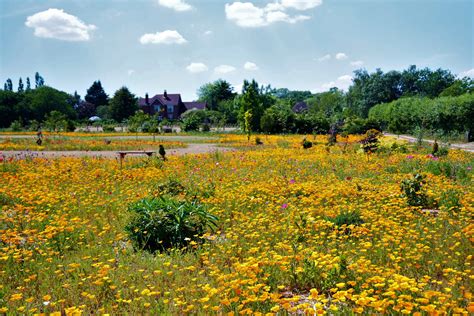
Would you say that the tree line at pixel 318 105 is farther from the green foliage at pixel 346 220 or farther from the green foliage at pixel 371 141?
the green foliage at pixel 346 220

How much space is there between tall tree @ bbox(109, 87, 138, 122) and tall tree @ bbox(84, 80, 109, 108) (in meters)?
33.2

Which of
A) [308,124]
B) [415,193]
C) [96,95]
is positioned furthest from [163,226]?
[96,95]

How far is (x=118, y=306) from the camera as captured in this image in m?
3.87

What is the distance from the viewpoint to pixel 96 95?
10669 centimetres

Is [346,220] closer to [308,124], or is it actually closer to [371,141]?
[371,141]

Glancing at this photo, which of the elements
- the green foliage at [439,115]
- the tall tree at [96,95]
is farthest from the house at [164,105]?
the green foliage at [439,115]

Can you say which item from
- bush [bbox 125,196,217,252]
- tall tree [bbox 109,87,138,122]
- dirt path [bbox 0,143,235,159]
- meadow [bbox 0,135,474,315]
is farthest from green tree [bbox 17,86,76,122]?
bush [bbox 125,196,217,252]

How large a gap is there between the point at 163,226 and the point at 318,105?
90555 mm

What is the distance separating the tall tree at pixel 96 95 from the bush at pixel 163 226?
355 feet

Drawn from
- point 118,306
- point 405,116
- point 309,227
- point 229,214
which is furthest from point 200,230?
point 405,116

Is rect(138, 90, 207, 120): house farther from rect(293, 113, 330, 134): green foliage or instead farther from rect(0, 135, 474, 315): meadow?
rect(0, 135, 474, 315): meadow

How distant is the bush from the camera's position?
19.0 feet

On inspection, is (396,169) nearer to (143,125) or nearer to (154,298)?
(154,298)

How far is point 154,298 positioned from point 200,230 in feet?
6.92
